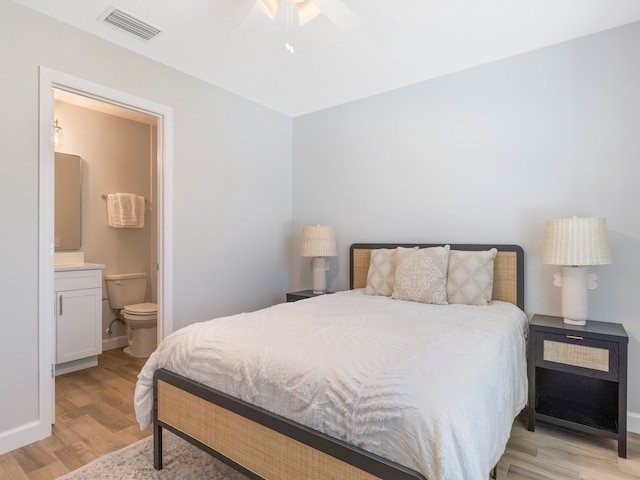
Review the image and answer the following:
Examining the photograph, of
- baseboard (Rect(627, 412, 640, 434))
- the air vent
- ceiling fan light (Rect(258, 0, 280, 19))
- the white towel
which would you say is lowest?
baseboard (Rect(627, 412, 640, 434))

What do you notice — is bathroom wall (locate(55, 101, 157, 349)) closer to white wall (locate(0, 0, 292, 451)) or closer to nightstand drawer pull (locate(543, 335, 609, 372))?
white wall (locate(0, 0, 292, 451))

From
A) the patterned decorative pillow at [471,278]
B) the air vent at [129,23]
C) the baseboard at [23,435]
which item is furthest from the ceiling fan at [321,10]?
the baseboard at [23,435]

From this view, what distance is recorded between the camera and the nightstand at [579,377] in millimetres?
1952

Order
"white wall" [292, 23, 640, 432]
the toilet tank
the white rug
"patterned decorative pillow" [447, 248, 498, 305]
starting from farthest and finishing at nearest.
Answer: the toilet tank, "patterned decorative pillow" [447, 248, 498, 305], "white wall" [292, 23, 640, 432], the white rug

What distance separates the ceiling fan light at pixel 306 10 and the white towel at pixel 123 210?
2.89 m

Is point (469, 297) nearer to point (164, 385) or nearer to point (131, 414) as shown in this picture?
point (164, 385)

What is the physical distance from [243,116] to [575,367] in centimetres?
Answer: 324

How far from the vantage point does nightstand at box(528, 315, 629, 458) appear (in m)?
1.95

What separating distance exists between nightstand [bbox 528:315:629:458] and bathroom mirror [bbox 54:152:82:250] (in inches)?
162

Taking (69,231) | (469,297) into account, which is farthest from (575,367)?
(69,231)

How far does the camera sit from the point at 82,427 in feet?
7.36

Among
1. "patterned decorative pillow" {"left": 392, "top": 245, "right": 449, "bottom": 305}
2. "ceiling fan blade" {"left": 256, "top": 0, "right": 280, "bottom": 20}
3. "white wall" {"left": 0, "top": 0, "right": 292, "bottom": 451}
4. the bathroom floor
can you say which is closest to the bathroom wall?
the bathroom floor

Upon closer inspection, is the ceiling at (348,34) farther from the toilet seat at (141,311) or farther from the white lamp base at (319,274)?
the toilet seat at (141,311)

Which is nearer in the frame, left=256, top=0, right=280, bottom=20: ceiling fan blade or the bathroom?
left=256, top=0, right=280, bottom=20: ceiling fan blade
